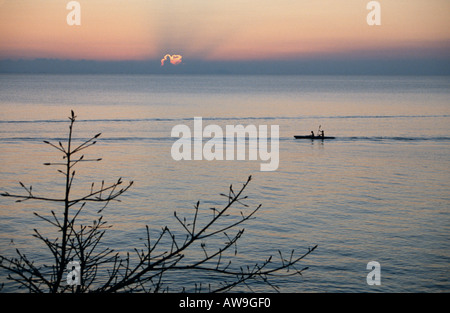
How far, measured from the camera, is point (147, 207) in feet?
118

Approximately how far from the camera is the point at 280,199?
3816cm

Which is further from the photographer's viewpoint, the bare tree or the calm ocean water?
the calm ocean water

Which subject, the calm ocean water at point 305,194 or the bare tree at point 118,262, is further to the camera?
the calm ocean water at point 305,194

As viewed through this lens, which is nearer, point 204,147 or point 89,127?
point 204,147

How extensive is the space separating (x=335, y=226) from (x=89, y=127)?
Result: 207ft

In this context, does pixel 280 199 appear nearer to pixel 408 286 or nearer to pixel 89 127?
pixel 408 286

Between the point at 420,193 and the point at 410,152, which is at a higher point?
the point at 410,152

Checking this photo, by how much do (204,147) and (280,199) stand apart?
92.8 feet

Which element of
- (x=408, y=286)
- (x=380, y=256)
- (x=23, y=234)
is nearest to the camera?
(x=408, y=286)

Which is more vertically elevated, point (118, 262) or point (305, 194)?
point (305, 194)

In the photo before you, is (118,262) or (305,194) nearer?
(118,262)
